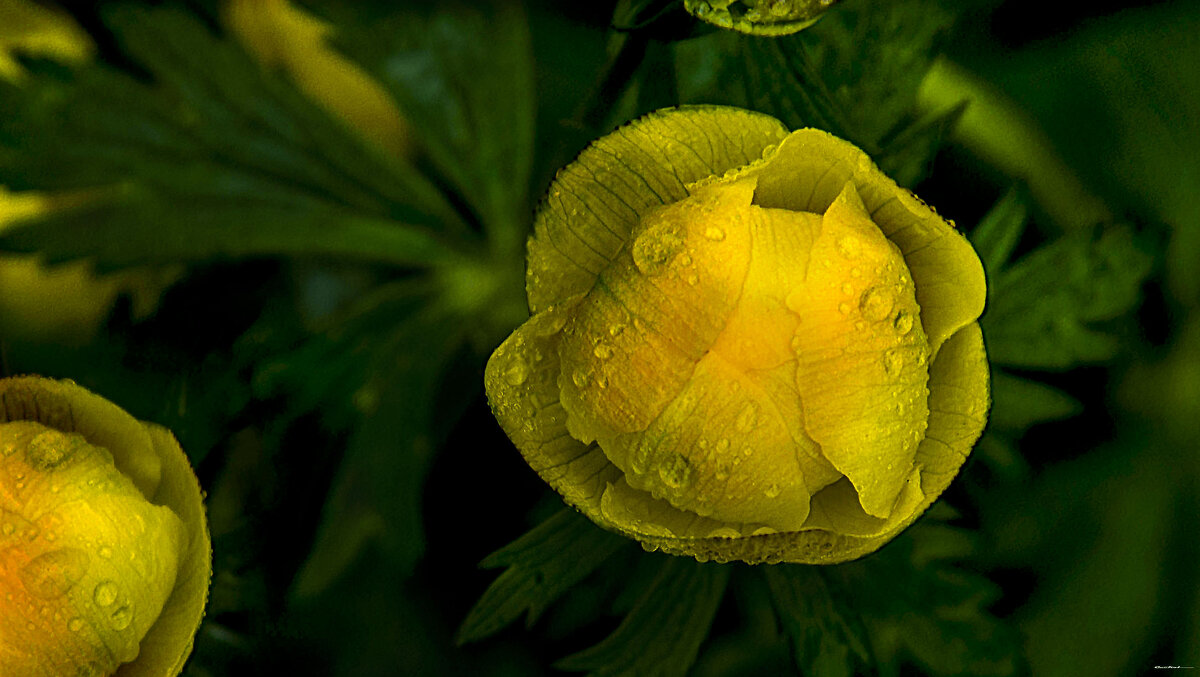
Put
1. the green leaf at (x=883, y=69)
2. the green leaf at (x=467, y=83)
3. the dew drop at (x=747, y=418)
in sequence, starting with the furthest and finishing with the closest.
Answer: the green leaf at (x=467, y=83) < the green leaf at (x=883, y=69) < the dew drop at (x=747, y=418)

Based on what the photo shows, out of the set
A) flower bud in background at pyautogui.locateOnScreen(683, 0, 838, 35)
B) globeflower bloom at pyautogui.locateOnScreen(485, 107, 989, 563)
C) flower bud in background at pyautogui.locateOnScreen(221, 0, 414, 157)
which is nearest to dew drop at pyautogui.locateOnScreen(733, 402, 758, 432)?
globeflower bloom at pyautogui.locateOnScreen(485, 107, 989, 563)

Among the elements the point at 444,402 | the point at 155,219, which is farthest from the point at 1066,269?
the point at 155,219

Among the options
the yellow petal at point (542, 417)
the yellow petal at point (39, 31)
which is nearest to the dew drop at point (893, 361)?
the yellow petal at point (542, 417)

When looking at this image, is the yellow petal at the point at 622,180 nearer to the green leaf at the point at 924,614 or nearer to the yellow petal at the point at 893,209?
the yellow petal at the point at 893,209

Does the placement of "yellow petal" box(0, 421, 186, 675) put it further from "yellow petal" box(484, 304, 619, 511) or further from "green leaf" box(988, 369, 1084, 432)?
"green leaf" box(988, 369, 1084, 432)

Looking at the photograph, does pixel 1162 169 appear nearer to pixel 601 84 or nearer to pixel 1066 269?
pixel 1066 269
